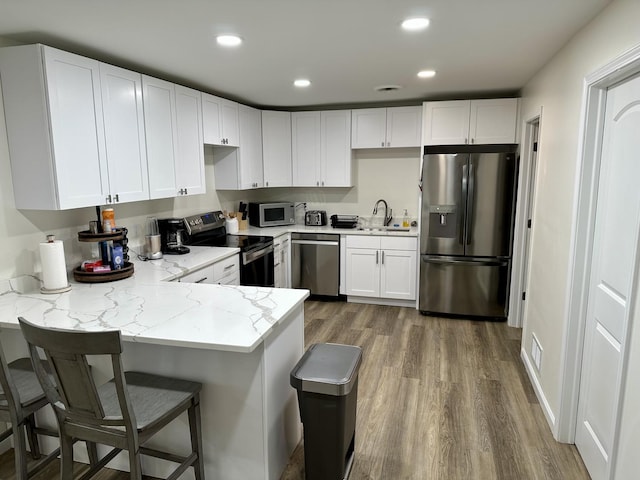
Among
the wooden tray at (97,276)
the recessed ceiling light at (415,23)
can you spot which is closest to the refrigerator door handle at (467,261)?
the recessed ceiling light at (415,23)

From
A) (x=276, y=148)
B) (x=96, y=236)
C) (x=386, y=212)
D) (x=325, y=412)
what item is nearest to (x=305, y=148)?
(x=276, y=148)

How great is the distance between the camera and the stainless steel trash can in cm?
200

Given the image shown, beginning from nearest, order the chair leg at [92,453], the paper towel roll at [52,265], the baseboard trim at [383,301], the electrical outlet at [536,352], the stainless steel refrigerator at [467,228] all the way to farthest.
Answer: the chair leg at [92,453]
the paper towel roll at [52,265]
the electrical outlet at [536,352]
the stainless steel refrigerator at [467,228]
the baseboard trim at [383,301]

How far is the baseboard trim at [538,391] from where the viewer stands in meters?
2.62

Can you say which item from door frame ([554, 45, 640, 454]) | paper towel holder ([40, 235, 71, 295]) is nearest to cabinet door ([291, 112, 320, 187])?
paper towel holder ([40, 235, 71, 295])

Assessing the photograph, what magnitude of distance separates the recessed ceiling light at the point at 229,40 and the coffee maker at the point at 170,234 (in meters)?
1.68

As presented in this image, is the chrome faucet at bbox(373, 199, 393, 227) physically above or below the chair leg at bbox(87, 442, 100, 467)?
above

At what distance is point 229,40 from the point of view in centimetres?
254

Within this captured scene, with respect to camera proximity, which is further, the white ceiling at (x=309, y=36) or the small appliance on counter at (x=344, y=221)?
the small appliance on counter at (x=344, y=221)

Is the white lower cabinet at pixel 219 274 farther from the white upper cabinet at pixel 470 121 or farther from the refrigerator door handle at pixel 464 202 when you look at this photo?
the white upper cabinet at pixel 470 121

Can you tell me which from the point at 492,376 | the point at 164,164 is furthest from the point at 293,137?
the point at 492,376

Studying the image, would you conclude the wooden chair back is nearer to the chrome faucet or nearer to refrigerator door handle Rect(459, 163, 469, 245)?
refrigerator door handle Rect(459, 163, 469, 245)

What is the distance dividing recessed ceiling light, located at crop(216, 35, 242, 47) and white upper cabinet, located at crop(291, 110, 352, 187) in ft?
8.53

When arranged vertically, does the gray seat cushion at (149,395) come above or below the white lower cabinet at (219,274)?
below
